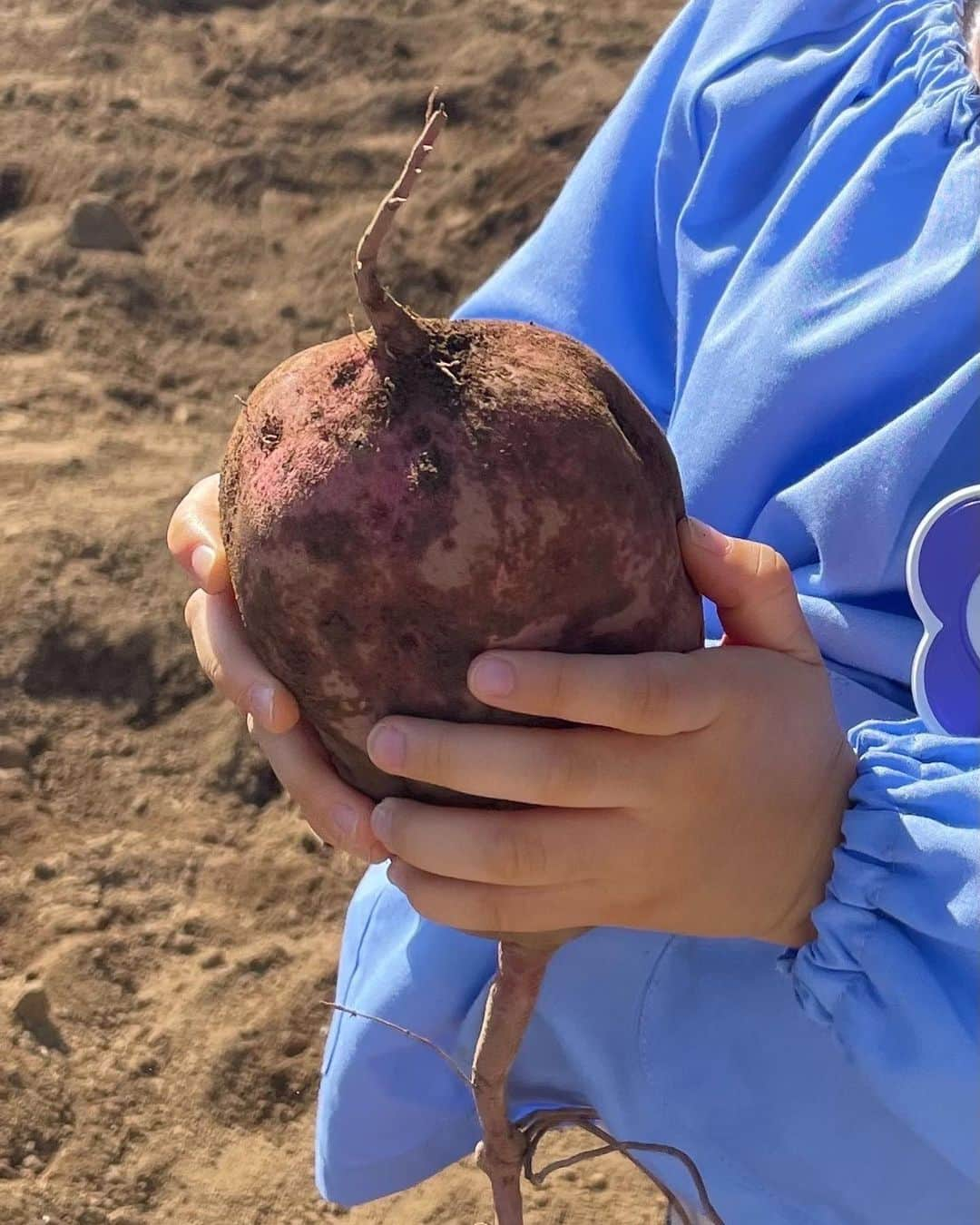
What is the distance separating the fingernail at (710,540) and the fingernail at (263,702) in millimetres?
325

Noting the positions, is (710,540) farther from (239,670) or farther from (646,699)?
(239,670)

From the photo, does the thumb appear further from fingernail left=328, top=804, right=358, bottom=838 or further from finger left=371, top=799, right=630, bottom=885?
fingernail left=328, top=804, right=358, bottom=838

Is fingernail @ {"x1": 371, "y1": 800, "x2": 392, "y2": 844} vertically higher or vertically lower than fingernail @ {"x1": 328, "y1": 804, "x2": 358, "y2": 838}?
higher

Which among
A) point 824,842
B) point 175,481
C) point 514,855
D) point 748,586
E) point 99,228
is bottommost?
point 175,481

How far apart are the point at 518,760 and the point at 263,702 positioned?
207mm

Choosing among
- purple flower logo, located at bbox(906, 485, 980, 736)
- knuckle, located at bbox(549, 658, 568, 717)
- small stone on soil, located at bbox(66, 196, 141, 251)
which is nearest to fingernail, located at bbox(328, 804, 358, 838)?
knuckle, located at bbox(549, 658, 568, 717)

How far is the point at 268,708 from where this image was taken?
95 centimetres

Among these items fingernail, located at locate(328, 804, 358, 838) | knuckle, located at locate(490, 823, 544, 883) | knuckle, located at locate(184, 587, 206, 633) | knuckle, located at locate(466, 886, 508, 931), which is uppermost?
knuckle, located at locate(184, 587, 206, 633)

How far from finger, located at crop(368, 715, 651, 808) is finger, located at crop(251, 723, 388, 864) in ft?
0.32

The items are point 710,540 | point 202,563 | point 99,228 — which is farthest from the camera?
point 99,228

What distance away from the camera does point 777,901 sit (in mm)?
998

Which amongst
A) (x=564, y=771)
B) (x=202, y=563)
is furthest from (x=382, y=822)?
(x=202, y=563)

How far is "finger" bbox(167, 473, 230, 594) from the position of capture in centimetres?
104

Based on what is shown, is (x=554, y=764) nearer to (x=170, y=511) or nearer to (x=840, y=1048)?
(x=840, y=1048)
